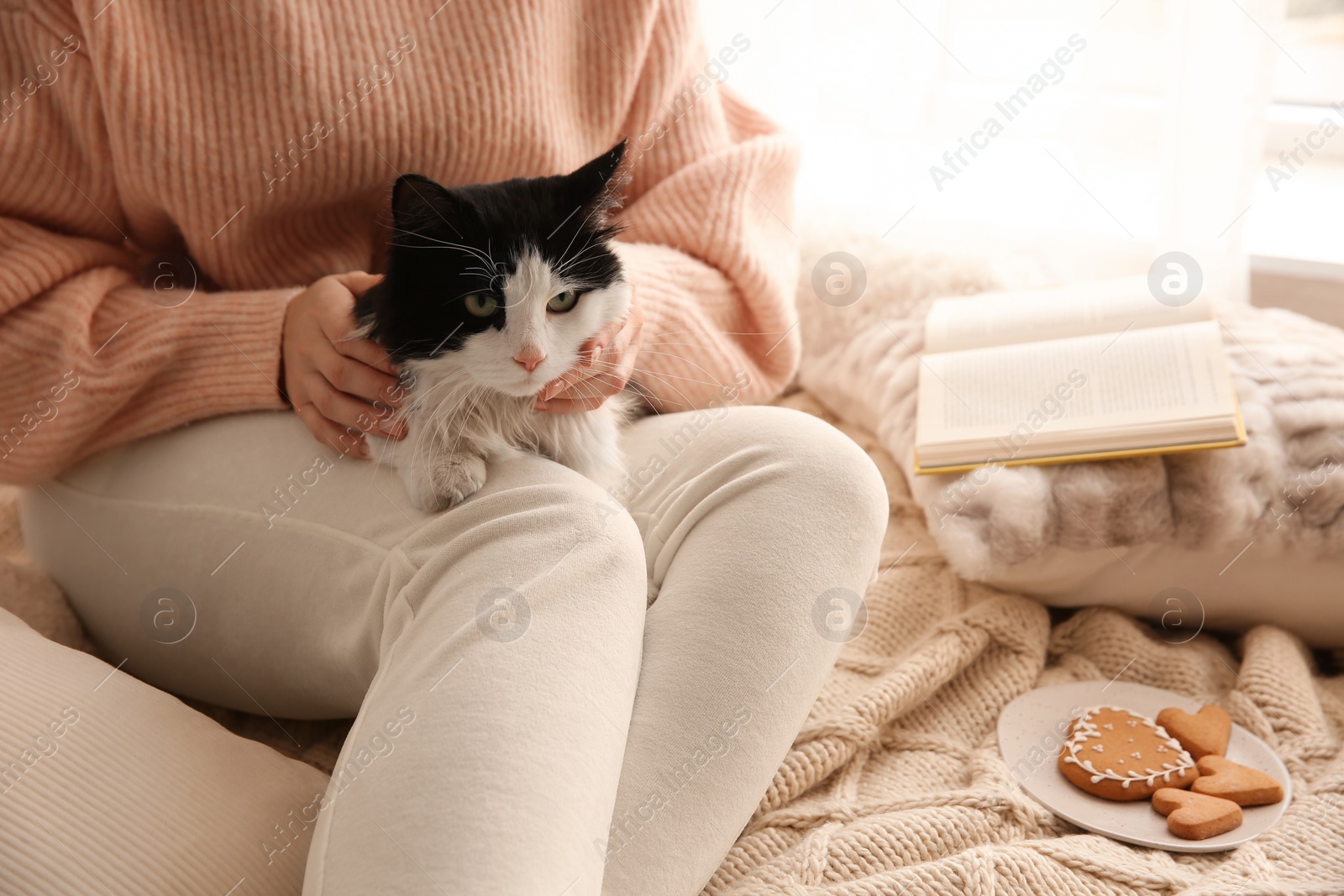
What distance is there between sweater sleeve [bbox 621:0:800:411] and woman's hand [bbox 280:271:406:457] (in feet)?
1.01

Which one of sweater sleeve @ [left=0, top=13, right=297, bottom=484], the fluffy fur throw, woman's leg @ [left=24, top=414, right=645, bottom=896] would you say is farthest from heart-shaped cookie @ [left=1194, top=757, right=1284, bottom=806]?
sweater sleeve @ [left=0, top=13, right=297, bottom=484]

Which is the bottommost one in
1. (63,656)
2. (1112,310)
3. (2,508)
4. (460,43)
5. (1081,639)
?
(2,508)

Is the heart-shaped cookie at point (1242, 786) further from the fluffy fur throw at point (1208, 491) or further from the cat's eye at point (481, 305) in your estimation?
the cat's eye at point (481, 305)

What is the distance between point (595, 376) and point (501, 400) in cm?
9

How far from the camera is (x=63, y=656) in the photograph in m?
0.78

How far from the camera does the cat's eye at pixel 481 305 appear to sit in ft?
2.54

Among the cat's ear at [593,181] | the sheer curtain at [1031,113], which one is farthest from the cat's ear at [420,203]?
the sheer curtain at [1031,113]

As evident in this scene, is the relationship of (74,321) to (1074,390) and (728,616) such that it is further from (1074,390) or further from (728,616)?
(1074,390)

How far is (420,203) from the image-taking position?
73cm

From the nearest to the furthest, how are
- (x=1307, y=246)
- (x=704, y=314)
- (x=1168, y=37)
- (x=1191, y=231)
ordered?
(x=704, y=314) < (x=1168, y=37) < (x=1191, y=231) < (x=1307, y=246)

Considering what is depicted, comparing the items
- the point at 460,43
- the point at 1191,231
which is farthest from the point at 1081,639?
the point at 460,43

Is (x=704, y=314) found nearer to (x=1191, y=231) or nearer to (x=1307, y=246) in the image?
(x=1191, y=231)

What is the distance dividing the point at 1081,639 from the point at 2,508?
4.73ft

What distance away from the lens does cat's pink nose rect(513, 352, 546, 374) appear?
0.76m
